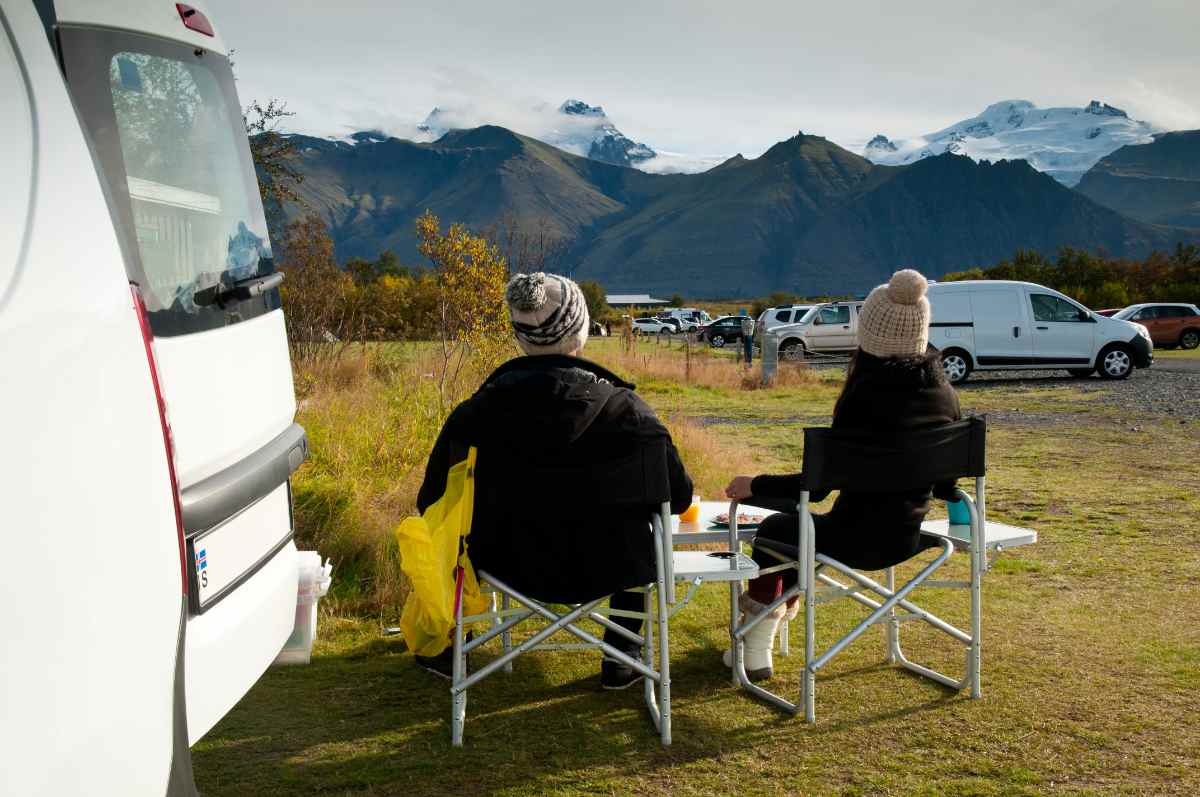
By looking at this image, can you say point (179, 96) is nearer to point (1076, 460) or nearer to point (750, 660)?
point (750, 660)

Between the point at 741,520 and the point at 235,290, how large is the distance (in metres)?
2.51

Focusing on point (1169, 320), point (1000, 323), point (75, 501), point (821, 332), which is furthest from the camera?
point (1169, 320)

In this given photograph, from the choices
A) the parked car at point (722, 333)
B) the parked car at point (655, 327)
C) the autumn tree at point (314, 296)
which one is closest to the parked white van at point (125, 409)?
the autumn tree at point (314, 296)

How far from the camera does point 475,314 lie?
10.2m

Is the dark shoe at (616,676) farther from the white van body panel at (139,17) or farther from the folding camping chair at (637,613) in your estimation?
the white van body panel at (139,17)

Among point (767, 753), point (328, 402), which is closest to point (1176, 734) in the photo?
point (767, 753)

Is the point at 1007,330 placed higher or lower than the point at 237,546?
lower

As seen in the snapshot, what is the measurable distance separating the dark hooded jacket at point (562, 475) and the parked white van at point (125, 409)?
2.69 feet

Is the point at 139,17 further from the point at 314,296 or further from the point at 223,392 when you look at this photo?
the point at 314,296

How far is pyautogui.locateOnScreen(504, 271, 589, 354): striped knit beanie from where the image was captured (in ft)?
11.7

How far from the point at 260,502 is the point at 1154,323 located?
35222mm

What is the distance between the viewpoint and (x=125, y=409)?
1748 millimetres

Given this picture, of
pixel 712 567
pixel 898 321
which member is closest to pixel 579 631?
pixel 712 567

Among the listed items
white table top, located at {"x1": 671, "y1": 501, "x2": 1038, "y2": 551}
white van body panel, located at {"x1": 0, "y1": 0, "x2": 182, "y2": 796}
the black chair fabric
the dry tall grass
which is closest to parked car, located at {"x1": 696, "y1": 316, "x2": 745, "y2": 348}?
the dry tall grass
